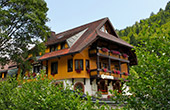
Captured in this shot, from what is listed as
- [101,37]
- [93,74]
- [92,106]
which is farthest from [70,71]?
[92,106]

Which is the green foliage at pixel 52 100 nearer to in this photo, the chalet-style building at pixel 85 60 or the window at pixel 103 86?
the chalet-style building at pixel 85 60

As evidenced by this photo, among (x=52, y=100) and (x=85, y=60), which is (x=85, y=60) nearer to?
(x=85, y=60)

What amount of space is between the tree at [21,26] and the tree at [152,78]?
13.9 metres

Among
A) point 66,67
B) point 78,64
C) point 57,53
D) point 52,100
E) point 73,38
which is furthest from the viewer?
point 73,38

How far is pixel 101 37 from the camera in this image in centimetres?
2078

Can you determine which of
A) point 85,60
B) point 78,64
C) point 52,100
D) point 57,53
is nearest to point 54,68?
point 57,53

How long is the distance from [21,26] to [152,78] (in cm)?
1546

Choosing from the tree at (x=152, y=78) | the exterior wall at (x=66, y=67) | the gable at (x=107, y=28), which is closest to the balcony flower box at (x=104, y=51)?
the exterior wall at (x=66, y=67)

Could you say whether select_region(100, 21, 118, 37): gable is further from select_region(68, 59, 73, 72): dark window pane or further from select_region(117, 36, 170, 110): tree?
select_region(117, 36, 170, 110): tree

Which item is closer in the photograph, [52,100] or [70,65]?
[52,100]

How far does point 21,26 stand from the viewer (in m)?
17.5

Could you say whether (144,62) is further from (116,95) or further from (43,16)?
(43,16)

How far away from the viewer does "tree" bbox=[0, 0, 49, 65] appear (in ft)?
54.1

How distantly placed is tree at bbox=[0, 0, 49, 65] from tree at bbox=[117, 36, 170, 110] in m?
13.9
